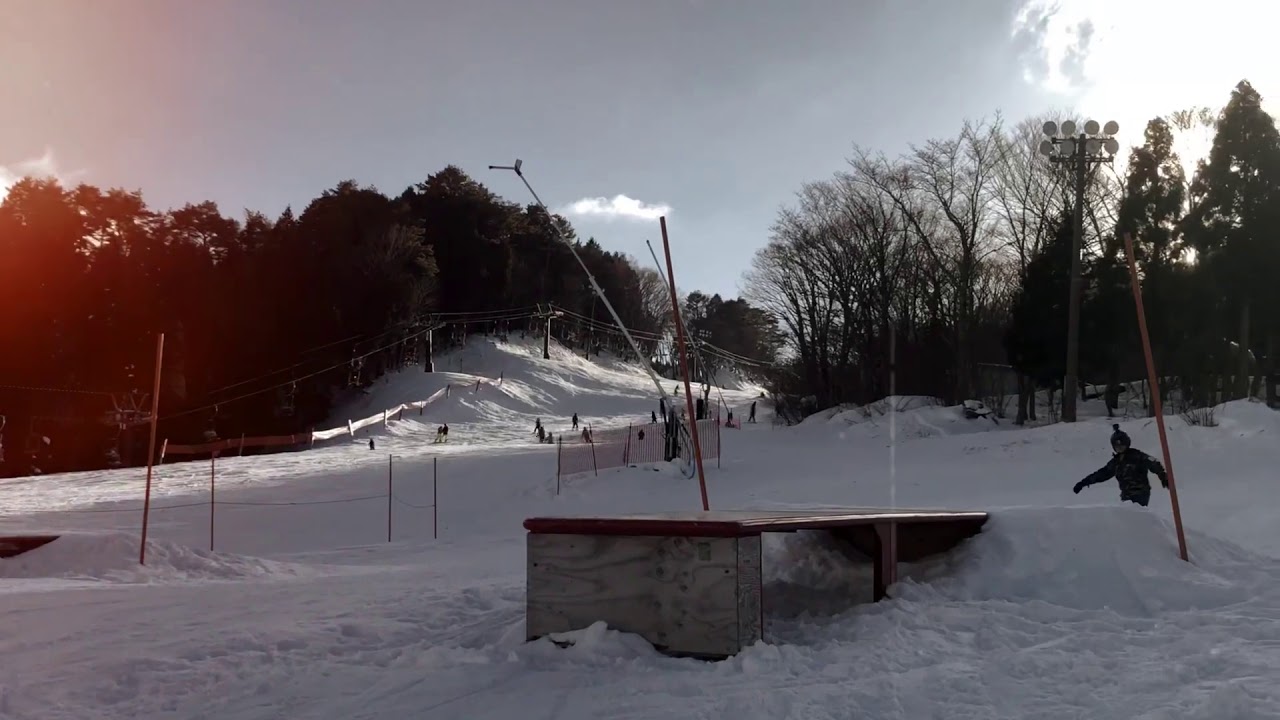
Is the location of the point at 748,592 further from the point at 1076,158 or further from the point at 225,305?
the point at 225,305

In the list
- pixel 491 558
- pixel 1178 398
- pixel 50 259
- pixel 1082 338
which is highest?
pixel 50 259

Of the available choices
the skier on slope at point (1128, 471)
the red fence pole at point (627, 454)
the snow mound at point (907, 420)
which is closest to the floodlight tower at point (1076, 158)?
the snow mound at point (907, 420)

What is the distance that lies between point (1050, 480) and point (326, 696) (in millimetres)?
21058

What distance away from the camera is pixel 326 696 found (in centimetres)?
612

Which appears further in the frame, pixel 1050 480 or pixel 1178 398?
pixel 1178 398

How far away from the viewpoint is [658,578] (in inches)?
277

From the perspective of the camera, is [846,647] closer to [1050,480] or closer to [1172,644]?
[1172,644]

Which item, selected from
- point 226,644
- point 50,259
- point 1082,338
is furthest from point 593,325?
point 226,644

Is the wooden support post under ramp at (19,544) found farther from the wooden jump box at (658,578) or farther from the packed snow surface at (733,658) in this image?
the wooden jump box at (658,578)

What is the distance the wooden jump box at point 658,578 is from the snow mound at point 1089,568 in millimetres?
2160

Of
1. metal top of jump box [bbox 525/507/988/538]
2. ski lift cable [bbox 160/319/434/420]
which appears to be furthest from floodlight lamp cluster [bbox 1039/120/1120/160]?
ski lift cable [bbox 160/319/434/420]

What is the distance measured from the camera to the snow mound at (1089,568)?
8445 mm

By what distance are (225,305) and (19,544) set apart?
172 ft

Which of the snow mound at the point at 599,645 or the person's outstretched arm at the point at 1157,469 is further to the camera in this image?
the person's outstretched arm at the point at 1157,469
